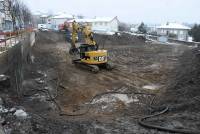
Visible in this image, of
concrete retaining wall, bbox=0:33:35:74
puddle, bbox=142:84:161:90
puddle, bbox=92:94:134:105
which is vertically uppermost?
concrete retaining wall, bbox=0:33:35:74

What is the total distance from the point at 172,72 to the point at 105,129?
14274mm

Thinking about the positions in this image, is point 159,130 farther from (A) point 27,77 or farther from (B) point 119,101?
(A) point 27,77

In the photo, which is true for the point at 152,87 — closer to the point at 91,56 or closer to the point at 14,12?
the point at 91,56

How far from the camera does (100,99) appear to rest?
52.6 ft

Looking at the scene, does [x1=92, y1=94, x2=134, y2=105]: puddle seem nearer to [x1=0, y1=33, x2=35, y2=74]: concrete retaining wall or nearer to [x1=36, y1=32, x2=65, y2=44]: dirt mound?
[x1=0, y1=33, x2=35, y2=74]: concrete retaining wall

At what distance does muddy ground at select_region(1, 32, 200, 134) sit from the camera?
10.6 meters

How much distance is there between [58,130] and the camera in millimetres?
10203

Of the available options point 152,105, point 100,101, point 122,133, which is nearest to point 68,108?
point 100,101

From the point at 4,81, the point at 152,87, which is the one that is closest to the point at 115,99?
the point at 152,87

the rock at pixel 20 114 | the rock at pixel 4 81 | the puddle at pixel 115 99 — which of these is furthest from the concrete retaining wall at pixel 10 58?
the puddle at pixel 115 99

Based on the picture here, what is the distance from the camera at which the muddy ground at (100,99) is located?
10.6m

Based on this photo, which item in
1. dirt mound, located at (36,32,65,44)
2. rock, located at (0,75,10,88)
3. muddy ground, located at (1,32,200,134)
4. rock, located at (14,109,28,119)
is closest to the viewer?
muddy ground, located at (1,32,200,134)

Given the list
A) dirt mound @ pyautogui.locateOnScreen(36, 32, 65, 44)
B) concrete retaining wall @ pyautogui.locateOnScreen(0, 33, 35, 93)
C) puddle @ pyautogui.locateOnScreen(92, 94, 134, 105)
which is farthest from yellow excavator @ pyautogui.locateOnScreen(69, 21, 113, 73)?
dirt mound @ pyautogui.locateOnScreen(36, 32, 65, 44)

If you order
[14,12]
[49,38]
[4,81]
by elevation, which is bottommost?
[4,81]
